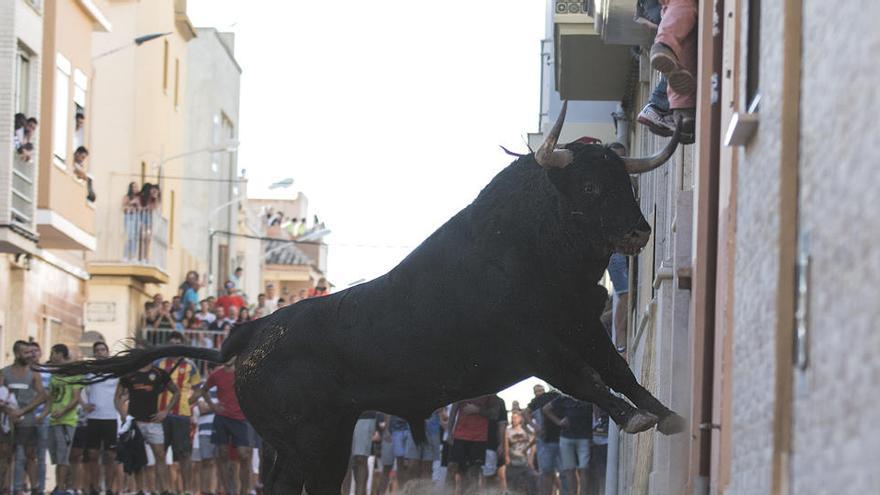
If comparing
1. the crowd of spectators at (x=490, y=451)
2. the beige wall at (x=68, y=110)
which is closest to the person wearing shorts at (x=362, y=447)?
the crowd of spectators at (x=490, y=451)

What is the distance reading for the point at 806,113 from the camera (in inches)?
253

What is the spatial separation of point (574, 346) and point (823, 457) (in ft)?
15.5

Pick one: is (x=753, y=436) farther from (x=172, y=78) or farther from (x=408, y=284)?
(x=172, y=78)

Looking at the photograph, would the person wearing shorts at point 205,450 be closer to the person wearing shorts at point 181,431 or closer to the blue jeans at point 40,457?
the person wearing shorts at point 181,431

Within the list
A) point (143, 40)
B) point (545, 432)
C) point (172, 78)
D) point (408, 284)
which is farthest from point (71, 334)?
point (408, 284)

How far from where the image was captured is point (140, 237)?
42281 millimetres

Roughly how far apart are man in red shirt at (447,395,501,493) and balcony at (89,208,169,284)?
23.2 m

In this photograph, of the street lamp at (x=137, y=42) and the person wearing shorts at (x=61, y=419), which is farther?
the street lamp at (x=137, y=42)

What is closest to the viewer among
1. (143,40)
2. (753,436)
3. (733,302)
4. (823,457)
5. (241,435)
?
(823,457)

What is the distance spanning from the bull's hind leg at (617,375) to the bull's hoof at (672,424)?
72 mm

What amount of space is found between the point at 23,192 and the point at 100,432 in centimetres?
1186

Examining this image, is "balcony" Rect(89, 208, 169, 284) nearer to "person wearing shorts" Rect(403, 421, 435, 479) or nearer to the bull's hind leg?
"person wearing shorts" Rect(403, 421, 435, 479)

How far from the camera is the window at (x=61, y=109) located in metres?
33.7

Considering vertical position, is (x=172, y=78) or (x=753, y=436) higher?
(x=172, y=78)
